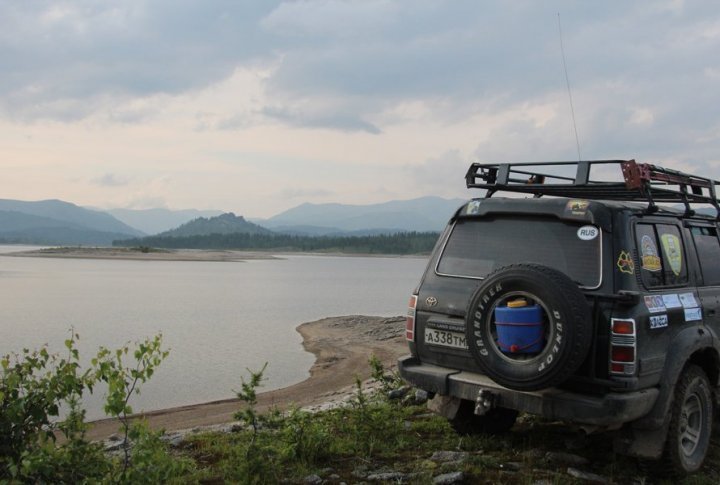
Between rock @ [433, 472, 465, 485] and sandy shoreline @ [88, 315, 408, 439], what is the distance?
2.72m

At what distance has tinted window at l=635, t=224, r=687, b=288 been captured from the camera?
5273 mm

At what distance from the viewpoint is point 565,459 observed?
5781 millimetres

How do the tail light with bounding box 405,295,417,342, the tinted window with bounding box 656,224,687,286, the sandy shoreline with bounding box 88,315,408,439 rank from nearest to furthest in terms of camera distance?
1. the tinted window with bounding box 656,224,687,286
2. the tail light with bounding box 405,295,417,342
3. the sandy shoreline with bounding box 88,315,408,439

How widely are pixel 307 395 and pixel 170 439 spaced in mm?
5750

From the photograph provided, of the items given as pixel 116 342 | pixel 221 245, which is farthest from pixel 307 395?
pixel 221 245

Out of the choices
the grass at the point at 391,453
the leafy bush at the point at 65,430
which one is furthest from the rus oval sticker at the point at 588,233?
the leafy bush at the point at 65,430

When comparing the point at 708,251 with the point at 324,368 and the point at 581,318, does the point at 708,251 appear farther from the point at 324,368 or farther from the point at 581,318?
the point at 324,368

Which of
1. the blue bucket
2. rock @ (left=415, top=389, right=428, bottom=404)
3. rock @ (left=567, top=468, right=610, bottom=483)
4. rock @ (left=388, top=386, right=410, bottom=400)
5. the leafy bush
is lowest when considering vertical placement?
rock @ (left=388, top=386, right=410, bottom=400)

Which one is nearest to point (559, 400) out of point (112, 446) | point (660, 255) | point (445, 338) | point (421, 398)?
point (445, 338)

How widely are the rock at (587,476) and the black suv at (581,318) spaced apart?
32 centimetres

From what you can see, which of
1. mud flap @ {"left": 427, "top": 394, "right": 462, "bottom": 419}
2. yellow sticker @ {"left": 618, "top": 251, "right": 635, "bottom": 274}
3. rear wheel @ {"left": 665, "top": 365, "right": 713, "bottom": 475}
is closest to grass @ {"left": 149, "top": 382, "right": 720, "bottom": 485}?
rear wheel @ {"left": 665, "top": 365, "right": 713, "bottom": 475}

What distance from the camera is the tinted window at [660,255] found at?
5.27 metres

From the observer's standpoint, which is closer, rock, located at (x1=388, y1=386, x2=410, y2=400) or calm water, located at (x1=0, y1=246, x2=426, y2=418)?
rock, located at (x1=388, y1=386, x2=410, y2=400)

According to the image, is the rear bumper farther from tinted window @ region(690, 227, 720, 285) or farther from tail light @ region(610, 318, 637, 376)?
tinted window @ region(690, 227, 720, 285)
